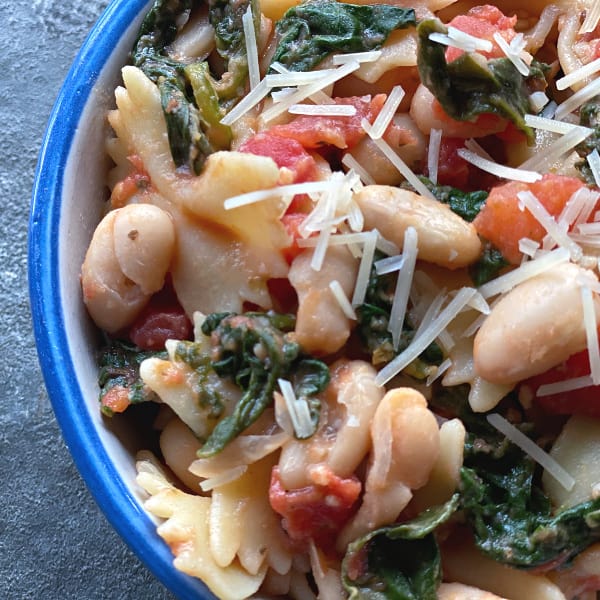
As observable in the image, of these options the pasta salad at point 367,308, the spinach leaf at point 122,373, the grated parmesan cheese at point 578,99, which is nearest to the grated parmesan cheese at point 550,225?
the pasta salad at point 367,308

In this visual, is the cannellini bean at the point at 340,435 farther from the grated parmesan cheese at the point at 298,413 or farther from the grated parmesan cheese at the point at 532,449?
the grated parmesan cheese at the point at 532,449

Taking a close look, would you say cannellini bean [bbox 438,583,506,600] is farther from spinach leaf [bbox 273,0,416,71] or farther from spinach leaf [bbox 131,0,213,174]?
spinach leaf [bbox 273,0,416,71]

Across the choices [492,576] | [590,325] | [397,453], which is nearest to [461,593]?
[492,576]

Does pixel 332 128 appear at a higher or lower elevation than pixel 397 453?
higher

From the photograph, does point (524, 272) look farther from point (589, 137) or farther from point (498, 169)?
point (589, 137)

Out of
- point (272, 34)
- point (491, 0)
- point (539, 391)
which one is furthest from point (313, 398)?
point (491, 0)

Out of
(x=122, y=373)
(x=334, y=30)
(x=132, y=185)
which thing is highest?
(x=334, y=30)
